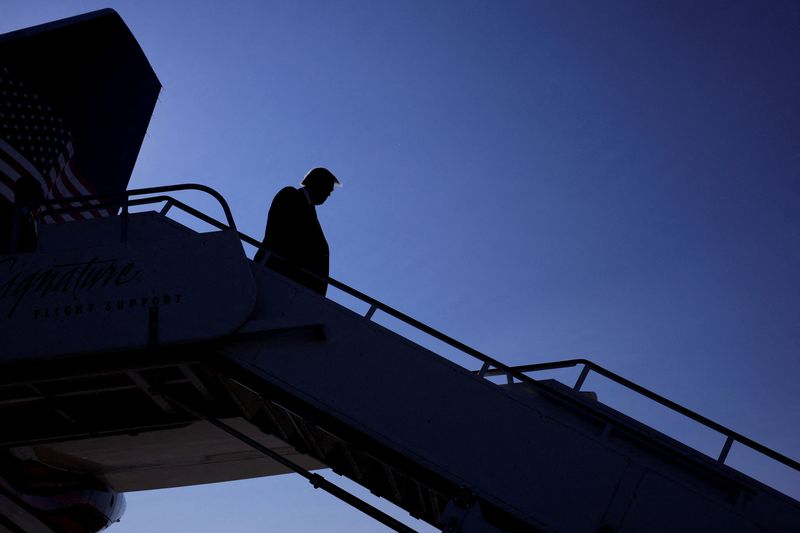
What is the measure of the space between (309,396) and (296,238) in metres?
2.16

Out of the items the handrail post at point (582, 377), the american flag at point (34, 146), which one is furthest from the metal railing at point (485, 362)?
the american flag at point (34, 146)

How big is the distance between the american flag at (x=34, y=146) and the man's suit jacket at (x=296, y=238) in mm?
8925

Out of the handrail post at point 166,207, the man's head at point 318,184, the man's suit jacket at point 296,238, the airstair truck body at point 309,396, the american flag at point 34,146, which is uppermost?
the american flag at point 34,146

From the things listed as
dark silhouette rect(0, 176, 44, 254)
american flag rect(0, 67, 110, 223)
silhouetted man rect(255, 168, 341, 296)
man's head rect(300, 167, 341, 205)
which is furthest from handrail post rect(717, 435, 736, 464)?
american flag rect(0, 67, 110, 223)

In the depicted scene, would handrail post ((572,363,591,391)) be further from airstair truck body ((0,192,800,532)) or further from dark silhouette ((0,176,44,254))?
dark silhouette ((0,176,44,254))

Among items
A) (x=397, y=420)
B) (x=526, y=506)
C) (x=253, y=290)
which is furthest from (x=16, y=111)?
(x=526, y=506)

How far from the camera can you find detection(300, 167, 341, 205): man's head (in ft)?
30.1

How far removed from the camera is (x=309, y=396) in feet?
23.7

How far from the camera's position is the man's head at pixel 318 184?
917cm

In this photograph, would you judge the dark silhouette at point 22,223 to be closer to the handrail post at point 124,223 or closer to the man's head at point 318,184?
the handrail post at point 124,223

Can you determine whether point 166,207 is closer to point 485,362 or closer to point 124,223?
point 124,223

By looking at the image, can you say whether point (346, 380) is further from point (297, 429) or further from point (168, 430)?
point (168, 430)

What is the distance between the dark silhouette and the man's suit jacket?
2587 mm

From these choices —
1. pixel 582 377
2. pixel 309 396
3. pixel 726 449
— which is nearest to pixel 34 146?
pixel 309 396
